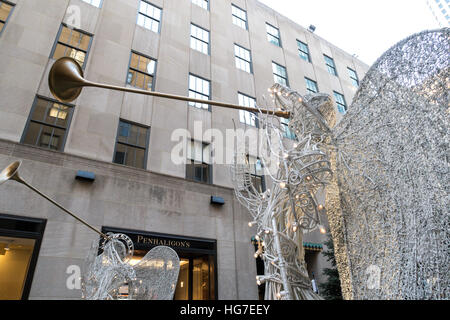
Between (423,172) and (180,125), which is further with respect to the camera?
(180,125)

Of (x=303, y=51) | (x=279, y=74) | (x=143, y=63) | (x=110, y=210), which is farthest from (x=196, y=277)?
(x=303, y=51)

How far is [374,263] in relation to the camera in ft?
15.9

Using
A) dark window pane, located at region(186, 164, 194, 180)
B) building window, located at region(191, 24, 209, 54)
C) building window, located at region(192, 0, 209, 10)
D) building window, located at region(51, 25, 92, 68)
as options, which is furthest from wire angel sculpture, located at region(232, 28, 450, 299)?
building window, located at region(192, 0, 209, 10)

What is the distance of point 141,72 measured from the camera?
14203 mm

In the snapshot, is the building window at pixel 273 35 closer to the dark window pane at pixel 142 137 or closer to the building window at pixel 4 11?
the dark window pane at pixel 142 137

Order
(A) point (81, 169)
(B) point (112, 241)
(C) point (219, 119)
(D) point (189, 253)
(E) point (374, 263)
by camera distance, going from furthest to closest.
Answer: (C) point (219, 119)
(D) point (189, 253)
(A) point (81, 169)
(B) point (112, 241)
(E) point (374, 263)

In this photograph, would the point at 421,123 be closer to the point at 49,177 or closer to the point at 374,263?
the point at 374,263

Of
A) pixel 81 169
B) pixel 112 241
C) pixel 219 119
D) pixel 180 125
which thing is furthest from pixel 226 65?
pixel 112 241

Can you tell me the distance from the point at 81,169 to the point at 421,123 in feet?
Answer: 35.5

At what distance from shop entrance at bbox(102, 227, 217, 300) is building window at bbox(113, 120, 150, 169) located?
10.0 ft

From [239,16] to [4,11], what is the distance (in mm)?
14437
